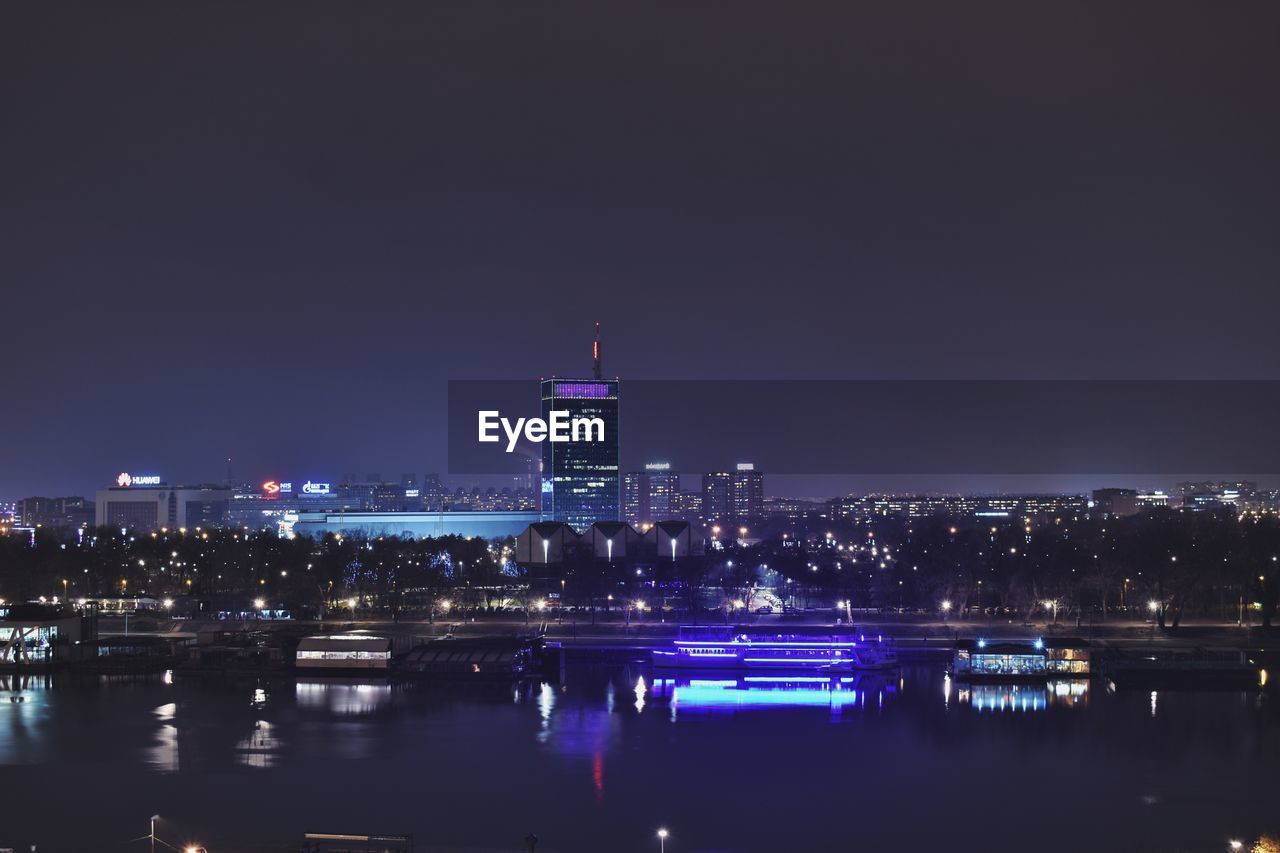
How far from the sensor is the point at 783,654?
91.7 feet

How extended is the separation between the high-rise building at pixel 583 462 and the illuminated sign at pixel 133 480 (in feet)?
95.1

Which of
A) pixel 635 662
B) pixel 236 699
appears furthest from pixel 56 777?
pixel 635 662

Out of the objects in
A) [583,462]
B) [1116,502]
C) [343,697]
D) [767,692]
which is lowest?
[767,692]

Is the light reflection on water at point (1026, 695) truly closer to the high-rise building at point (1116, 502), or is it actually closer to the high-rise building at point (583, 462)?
the high-rise building at point (583, 462)

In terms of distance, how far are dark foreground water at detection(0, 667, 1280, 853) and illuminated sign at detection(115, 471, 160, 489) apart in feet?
210

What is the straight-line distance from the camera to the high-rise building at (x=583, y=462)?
7812 cm

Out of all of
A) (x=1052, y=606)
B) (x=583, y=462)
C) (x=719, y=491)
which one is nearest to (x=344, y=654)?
(x=1052, y=606)

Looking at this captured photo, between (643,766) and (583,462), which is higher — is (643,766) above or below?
below

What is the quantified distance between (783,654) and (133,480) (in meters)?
70.9

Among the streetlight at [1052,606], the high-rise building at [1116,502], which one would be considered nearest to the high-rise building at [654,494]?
the high-rise building at [1116,502]

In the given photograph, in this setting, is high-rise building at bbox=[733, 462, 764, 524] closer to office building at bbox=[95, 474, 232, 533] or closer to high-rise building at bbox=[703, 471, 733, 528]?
high-rise building at bbox=[703, 471, 733, 528]

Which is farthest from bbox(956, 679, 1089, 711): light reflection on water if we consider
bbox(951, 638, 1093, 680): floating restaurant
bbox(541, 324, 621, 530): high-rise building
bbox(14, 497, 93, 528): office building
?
bbox(14, 497, 93, 528): office building

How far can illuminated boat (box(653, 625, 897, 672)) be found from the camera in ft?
89.5

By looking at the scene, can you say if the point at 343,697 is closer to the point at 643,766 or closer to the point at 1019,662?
the point at 643,766
